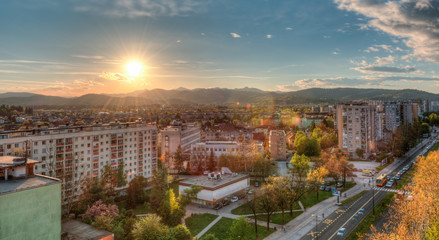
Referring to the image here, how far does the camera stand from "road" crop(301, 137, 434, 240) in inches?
1023

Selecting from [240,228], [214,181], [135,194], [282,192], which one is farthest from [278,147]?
[240,228]

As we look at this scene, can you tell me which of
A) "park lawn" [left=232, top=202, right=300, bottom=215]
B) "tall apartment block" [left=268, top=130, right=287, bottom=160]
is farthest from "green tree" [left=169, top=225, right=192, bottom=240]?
"tall apartment block" [left=268, top=130, right=287, bottom=160]

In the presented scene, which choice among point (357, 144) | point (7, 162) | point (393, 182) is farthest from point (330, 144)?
point (7, 162)

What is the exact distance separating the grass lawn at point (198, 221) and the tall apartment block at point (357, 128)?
152ft

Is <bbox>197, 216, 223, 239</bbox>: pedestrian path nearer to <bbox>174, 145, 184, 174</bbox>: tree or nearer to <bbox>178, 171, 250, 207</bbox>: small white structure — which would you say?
<bbox>178, 171, 250, 207</bbox>: small white structure

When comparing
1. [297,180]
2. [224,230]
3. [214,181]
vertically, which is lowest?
[224,230]

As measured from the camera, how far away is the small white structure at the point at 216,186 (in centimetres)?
3475

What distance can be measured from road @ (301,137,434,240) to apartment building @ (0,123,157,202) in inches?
1141

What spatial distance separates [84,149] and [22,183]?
89.3 feet

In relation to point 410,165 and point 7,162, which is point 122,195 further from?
point 410,165

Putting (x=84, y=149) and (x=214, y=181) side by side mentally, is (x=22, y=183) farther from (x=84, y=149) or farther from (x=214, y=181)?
(x=84, y=149)

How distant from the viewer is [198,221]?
30.8 m

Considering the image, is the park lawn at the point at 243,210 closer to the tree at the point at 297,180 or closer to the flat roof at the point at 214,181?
the tree at the point at 297,180

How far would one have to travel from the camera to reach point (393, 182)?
43438 millimetres
